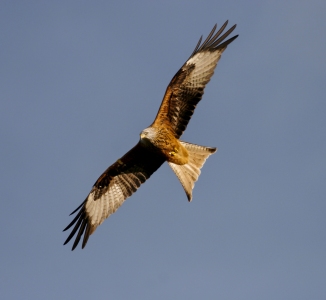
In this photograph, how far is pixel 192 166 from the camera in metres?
10.7

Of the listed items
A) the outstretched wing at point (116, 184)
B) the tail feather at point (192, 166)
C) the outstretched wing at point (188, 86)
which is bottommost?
the outstretched wing at point (116, 184)

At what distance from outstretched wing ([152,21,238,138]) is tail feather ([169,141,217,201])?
1.53ft

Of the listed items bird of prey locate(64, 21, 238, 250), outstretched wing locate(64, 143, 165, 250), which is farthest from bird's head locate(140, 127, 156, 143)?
outstretched wing locate(64, 143, 165, 250)

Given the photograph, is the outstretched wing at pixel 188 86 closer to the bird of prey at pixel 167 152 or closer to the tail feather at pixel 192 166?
the bird of prey at pixel 167 152

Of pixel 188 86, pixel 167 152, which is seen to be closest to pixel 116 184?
pixel 167 152

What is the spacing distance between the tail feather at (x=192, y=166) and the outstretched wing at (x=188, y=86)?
0.47m

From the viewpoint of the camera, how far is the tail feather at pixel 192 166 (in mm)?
10672

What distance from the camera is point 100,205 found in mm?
10977

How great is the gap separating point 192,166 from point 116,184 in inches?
62.8

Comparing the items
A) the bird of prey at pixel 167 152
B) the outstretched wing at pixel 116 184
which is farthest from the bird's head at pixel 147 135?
the outstretched wing at pixel 116 184

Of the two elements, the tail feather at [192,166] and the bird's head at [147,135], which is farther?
the tail feather at [192,166]

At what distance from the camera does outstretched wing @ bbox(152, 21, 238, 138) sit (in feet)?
34.3

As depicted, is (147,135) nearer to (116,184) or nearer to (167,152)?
(167,152)

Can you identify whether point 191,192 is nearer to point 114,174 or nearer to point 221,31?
point 114,174
